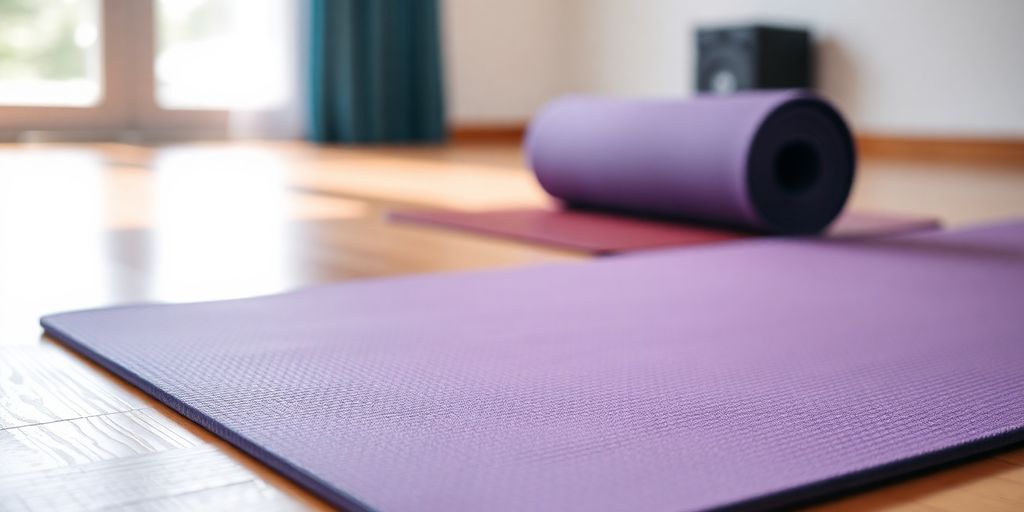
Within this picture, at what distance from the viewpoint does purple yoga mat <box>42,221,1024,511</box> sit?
2.88 feet

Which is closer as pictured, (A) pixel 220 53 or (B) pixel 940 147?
(B) pixel 940 147

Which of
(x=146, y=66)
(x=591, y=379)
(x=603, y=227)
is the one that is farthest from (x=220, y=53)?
(x=591, y=379)

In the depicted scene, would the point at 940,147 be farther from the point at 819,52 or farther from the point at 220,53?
the point at 220,53

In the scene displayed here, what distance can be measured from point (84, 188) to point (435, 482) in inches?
107

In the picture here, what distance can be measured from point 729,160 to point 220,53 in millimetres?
3899

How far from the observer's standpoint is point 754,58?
5.38m

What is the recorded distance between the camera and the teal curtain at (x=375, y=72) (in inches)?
233

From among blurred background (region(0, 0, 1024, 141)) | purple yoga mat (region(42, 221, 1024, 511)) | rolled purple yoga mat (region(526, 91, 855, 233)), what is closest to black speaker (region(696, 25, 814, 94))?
blurred background (region(0, 0, 1024, 141))

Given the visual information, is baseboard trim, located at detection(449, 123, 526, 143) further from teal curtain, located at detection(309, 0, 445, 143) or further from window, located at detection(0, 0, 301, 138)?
window, located at detection(0, 0, 301, 138)

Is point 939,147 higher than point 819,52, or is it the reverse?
point 819,52

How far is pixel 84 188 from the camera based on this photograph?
3.30 m

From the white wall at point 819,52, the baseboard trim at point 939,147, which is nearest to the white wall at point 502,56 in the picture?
the white wall at point 819,52

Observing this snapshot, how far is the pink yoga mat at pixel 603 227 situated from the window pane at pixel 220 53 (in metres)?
3.20

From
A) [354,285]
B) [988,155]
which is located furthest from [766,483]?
[988,155]
